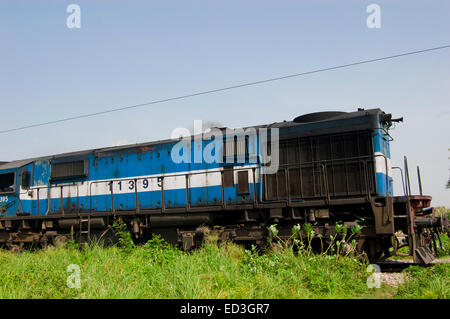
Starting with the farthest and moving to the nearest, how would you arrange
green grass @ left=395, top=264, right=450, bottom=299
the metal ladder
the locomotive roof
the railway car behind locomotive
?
1. the metal ladder
2. the locomotive roof
3. the railway car behind locomotive
4. green grass @ left=395, top=264, right=450, bottom=299

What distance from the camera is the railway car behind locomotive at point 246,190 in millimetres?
8906

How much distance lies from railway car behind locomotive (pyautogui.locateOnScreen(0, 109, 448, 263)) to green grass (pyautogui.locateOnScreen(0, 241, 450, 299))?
1.37m

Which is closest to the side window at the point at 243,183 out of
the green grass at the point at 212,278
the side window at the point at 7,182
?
the green grass at the point at 212,278

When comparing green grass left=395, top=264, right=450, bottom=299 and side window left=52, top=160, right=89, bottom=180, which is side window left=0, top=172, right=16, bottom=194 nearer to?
side window left=52, top=160, right=89, bottom=180

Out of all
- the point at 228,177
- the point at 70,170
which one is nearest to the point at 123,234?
the point at 228,177

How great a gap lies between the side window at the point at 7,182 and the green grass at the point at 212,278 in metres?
6.56

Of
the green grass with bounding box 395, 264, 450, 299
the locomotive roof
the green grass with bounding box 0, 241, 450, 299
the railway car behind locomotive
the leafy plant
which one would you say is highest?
the locomotive roof

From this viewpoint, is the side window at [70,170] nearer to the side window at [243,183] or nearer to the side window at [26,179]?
the side window at [26,179]

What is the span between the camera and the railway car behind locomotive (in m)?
8.91

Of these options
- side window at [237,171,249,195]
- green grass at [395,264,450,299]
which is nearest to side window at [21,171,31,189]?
side window at [237,171,249,195]

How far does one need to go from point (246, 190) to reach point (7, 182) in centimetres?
947

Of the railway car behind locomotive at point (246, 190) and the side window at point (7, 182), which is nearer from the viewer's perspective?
the railway car behind locomotive at point (246, 190)

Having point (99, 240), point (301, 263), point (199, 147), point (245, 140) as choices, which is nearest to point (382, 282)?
point (301, 263)

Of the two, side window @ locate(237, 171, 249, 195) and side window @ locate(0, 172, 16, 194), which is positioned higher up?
side window @ locate(0, 172, 16, 194)
